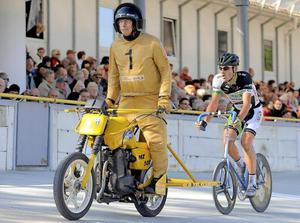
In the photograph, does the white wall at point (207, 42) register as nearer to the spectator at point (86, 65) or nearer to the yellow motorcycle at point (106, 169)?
the spectator at point (86, 65)

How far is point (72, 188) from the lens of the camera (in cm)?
769

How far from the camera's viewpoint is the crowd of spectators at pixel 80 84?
15.7 meters

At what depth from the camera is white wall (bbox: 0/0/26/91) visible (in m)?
16.7

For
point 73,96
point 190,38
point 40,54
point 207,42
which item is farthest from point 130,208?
point 207,42

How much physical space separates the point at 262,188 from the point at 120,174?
108 inches

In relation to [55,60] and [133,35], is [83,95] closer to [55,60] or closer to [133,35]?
[55,60]

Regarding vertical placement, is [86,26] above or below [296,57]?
below

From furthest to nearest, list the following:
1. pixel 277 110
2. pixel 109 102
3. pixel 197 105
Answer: pixel 277 110 < pixel 197 105 < pixel 109 102

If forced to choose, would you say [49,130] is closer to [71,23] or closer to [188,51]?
[71,23]

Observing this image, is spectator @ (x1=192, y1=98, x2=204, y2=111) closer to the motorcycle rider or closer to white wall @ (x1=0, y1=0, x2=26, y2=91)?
white wall @ (x1=0, y1=0, x2=26, y2=91)

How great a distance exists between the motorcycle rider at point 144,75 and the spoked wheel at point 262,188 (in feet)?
6.46

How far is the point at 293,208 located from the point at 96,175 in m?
3.49

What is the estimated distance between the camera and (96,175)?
7.92m

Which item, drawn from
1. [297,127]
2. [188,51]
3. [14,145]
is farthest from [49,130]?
[188,51]
